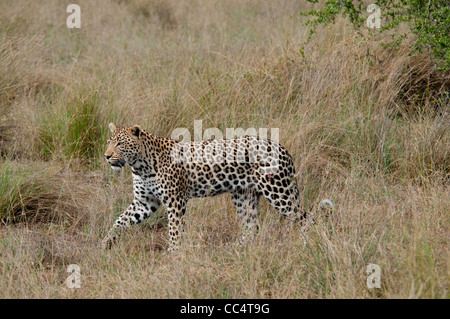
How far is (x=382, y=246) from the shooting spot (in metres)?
5.45

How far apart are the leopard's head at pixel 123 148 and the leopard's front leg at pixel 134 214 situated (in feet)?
1.59

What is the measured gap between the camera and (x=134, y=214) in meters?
6.96

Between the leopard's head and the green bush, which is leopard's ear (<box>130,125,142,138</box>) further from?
the green bush

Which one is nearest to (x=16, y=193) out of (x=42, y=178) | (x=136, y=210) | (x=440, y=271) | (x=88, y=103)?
(x=42, y=178)

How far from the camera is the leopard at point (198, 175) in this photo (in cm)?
675

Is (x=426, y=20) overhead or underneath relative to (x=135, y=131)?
overhead

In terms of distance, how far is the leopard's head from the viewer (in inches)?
265

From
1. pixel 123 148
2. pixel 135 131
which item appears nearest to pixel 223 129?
pixel 135 131

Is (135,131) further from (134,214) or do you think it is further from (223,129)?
(223,129)

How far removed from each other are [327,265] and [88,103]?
4.57 m

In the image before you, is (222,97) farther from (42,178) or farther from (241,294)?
(241,294)

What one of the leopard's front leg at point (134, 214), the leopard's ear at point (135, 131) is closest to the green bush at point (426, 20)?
the leopard's ear at point (135, 131)

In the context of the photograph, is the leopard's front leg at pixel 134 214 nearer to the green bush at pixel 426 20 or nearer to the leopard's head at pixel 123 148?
the leopard's head at pixel 123 148

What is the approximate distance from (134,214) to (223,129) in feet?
6.81
